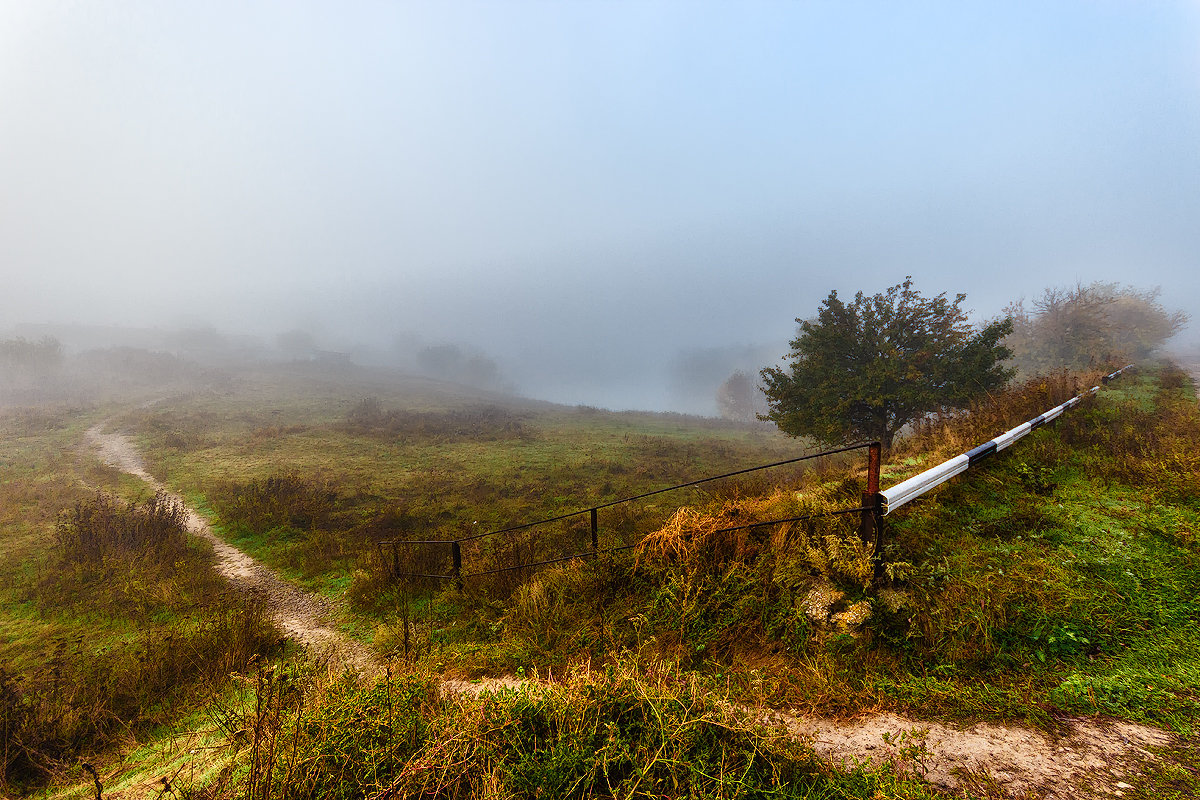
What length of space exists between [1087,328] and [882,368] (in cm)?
2646

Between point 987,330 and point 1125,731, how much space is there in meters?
16.4

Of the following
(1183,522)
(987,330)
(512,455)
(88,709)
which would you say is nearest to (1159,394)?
(987,330)

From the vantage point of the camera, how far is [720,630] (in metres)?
4.05

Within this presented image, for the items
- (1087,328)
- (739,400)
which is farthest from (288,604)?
(739,400)

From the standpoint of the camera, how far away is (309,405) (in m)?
38.7

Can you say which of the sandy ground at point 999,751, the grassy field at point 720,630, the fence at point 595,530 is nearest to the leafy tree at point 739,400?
the fence at point 595,530

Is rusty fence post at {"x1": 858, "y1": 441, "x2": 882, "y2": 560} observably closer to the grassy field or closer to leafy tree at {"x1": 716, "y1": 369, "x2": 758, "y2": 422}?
the grassy field

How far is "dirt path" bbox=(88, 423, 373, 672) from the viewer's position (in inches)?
254

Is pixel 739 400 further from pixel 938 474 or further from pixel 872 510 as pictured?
pixel 872 510

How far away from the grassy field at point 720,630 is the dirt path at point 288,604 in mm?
380

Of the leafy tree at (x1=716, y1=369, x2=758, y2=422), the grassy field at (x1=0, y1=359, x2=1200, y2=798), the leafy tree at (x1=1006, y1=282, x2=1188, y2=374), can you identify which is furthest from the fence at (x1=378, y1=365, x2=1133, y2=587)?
the leafy tree at (x1=716, y1=369, x2=758, y2=422)

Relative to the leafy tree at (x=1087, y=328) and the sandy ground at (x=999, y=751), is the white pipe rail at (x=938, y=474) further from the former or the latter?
the leafy tree at (x=1087, y=328)

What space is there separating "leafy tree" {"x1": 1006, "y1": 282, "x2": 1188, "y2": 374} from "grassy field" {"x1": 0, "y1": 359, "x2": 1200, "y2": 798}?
24.3 meters

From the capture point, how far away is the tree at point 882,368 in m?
14.2
